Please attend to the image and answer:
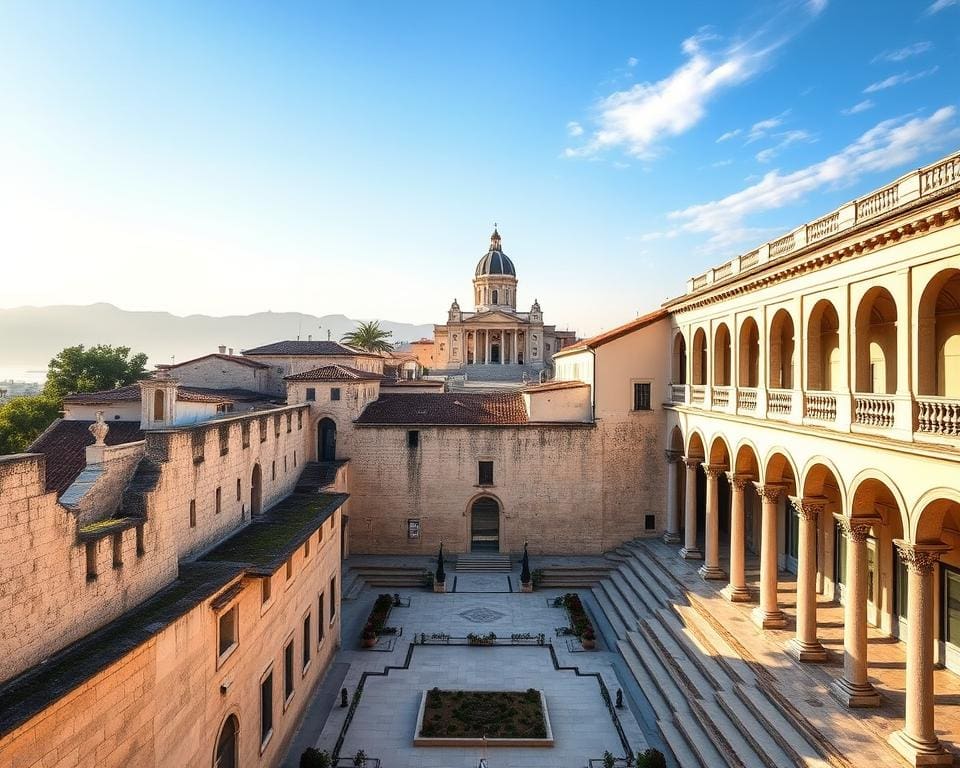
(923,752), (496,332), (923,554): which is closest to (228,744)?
(923,752)

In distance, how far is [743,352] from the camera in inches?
1000

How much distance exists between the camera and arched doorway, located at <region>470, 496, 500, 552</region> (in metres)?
35.8

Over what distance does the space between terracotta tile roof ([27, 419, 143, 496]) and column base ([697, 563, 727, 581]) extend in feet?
71.1

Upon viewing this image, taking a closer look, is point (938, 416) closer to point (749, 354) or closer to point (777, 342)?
point (777, 342)

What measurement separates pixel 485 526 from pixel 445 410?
6686mm

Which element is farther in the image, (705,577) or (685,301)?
(685,301)

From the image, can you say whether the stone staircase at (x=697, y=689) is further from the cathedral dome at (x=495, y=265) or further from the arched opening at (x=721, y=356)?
the cathedral dome at (x=495, y=265)

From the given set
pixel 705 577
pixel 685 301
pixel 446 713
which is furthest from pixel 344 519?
pixel 685 301

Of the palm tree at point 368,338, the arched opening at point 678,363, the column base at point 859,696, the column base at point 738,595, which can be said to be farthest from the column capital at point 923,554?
the palm tree at point 368,338

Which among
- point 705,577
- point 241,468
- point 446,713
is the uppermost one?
point 241,468

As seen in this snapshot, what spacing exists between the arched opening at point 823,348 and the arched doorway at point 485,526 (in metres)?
18.7

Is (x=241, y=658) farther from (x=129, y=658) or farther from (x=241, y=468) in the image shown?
(x=241, y=468)

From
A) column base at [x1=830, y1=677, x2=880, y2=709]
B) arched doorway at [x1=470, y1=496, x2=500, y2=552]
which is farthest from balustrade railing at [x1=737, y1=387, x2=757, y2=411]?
arched doorway at [x1=470, y1=496, x2=500, y2=552]

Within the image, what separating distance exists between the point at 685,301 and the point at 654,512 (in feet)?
37.7
